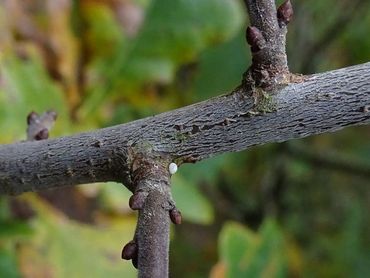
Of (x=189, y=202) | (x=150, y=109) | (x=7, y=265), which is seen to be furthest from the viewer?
(x=150, y=109)

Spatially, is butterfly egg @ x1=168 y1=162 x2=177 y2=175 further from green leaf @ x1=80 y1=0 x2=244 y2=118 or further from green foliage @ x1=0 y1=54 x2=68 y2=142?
green leaf @ x1=80 y1=0 x2=244 y2=118

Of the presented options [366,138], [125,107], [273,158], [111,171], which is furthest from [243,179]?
[111,171]

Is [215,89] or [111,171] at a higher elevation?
[215,89]

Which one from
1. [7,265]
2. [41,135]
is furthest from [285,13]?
[7,265]

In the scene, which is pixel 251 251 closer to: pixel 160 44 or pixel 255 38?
pixel 160 44

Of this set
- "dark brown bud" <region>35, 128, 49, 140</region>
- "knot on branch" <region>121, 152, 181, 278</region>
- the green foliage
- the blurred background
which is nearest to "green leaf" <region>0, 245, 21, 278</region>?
the blurred background

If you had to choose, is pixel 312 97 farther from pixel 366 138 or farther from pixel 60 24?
pixel 366 138
